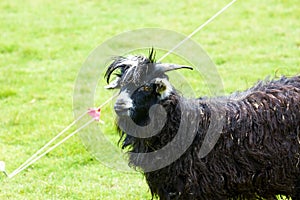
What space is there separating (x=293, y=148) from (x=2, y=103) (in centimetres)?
436

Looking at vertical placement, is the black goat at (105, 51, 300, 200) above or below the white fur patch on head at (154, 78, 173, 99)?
below

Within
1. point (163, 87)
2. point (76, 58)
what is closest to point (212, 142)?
point (163, 87)

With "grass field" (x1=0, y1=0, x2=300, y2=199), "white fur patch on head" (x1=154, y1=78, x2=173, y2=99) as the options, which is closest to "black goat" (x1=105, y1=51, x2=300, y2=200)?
"white fur patch on head" (x1=154, y1=78, x2=173, y2=99)

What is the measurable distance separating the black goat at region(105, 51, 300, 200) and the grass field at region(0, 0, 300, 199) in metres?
0.97

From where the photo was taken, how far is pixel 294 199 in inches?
174

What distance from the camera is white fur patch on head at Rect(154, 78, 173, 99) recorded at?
12.9 ft

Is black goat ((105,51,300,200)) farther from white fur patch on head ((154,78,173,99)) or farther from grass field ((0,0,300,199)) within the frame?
grass field ((0,0,300,199))

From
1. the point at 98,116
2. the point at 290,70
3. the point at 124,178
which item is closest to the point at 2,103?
the point at 98,116

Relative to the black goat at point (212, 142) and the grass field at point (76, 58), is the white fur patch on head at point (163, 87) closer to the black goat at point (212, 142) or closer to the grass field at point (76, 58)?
the black goat at point (212, 142)

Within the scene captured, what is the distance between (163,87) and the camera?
3.96 meters

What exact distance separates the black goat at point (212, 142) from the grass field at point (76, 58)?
0.97 meters

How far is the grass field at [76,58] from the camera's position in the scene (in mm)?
5598

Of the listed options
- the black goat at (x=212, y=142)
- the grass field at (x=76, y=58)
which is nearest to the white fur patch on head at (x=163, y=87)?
the black goat at (x=212, y=142)

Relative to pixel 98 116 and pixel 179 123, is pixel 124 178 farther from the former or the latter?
pixel 179 123
